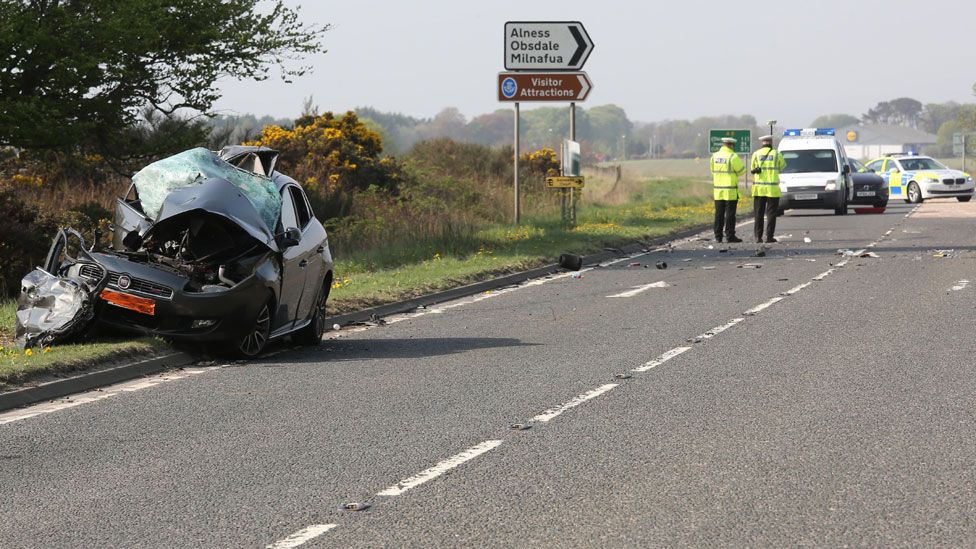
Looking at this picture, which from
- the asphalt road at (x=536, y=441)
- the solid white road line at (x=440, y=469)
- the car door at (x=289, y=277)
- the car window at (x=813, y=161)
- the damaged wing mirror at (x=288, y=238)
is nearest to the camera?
the asphalt road at (x=536, y=441)

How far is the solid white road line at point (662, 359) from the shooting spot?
11102 mm

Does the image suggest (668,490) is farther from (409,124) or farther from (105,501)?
(409,124)

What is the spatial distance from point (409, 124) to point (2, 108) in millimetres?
176607

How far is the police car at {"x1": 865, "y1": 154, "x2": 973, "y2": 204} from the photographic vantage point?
48625 mm

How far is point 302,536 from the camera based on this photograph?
6012mm

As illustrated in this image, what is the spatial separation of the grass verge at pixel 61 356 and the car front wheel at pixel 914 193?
4163cm

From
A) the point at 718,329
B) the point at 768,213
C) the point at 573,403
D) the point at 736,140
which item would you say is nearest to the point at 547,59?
the point at 768,213

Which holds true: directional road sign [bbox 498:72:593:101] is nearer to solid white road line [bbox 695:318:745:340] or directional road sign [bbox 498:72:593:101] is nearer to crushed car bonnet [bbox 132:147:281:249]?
solid white road line [bbox 695:318:745:340]

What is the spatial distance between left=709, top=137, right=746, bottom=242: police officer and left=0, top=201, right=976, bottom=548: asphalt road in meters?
11.6

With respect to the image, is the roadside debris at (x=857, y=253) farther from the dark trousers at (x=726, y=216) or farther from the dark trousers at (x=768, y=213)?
the dark trousers at (x=726, y=216)

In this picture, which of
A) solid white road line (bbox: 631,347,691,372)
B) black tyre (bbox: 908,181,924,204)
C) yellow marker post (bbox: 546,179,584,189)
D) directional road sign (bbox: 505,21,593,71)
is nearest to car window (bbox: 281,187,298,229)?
solid white road line (bbox: 631,347,691,372)

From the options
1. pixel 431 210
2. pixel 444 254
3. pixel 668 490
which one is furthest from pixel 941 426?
pixel 431 210

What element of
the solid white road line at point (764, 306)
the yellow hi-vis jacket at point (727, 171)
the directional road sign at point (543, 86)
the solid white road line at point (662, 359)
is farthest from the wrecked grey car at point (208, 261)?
the directional road sign at point (543, 86)

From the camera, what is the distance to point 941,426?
27.6 ft
